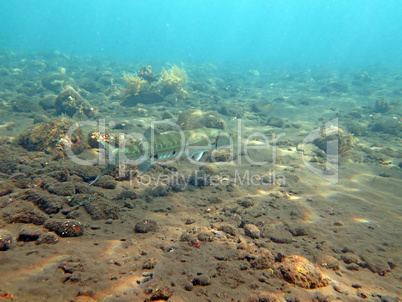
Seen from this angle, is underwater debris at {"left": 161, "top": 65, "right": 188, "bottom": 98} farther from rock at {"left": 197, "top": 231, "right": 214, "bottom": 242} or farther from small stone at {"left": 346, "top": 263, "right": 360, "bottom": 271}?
small stone at {"left": 346, "top": 263, "right": 360, "bottom": 271}

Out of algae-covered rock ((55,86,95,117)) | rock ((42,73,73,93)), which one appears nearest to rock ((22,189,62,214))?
algae-covered rock ((55,86,95,117))

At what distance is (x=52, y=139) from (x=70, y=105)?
5.84 meters

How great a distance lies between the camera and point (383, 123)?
39.1 feet

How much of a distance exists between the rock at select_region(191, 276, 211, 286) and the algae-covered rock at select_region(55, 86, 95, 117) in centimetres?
1179

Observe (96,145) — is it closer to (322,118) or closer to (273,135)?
(273,135)

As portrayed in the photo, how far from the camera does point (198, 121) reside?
10.0 m

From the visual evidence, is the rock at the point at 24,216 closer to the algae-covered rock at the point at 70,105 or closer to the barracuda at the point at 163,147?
the barracuda at the point at 163,147

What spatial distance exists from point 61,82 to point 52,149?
15.1 meters

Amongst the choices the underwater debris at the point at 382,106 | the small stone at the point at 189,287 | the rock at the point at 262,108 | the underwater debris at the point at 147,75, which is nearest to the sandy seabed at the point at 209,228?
the small stone at the point at 189,287

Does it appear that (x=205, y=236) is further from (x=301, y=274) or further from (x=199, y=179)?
(x=199, y=179)

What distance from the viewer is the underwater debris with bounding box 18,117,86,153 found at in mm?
6465

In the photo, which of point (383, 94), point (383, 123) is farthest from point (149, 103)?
point (383, 94)

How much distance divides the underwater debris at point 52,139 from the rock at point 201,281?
5931 mm

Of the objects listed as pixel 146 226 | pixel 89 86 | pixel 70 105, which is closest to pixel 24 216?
pixel 146 226
